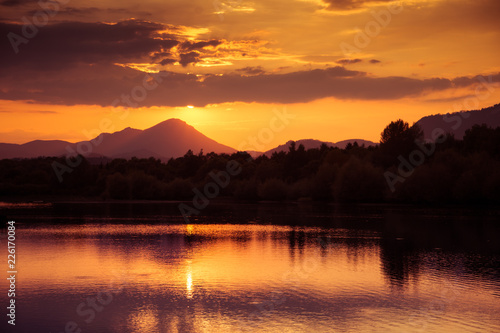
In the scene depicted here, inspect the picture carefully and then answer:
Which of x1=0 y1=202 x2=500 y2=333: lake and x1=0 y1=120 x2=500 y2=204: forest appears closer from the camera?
x1=0 y1=202 x2=500 y2=333: lake

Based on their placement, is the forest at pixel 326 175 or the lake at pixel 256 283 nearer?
the lake at pixel 256 283

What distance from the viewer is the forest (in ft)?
346

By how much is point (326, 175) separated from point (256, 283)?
10568 centimetres

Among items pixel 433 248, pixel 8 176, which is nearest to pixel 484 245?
pixel 433 248

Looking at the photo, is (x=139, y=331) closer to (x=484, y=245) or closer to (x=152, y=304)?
(x=152, y=304)

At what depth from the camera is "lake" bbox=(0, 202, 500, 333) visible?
19.8 m

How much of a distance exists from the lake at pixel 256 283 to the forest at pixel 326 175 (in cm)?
5861

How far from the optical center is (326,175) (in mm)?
131375

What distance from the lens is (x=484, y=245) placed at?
43062 millimetres

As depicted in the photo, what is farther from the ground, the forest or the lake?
the forest

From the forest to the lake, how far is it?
58609 millimetres

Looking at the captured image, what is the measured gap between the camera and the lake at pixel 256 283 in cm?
1975

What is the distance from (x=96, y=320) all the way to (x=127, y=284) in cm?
654

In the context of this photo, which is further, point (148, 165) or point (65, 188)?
point (148, 165)
